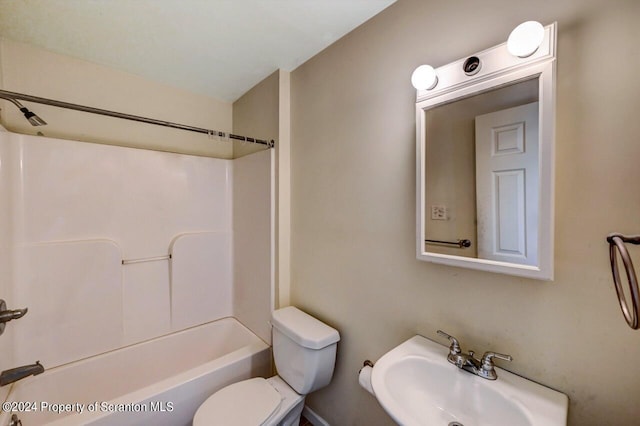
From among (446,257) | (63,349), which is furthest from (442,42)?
(63,349)

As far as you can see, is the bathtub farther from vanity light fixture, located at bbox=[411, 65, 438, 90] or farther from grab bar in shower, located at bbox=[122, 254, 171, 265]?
vanity light fixture, located at bbox=[411, 65, 438, 90]

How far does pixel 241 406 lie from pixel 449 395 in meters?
1.05

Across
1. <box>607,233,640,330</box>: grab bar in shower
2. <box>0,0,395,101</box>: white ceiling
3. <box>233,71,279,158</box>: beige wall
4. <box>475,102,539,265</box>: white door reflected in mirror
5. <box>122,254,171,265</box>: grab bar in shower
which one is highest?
<box>0,0,395,101</box>: white ceiling

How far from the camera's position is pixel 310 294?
1736 mm

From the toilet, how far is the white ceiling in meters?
1.75

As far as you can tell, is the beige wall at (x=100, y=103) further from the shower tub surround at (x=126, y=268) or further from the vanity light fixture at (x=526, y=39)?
the vanity light fixture at (x=526, y=39)

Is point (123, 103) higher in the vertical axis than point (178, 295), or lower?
higher

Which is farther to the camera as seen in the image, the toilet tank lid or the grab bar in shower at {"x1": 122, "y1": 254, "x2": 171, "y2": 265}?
the grab bar in shower at {"x1": 122, "y1": 254, "x2": 171, "y2": 265}

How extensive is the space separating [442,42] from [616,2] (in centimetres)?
50

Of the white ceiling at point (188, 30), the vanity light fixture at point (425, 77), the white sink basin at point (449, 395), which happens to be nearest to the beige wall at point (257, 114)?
the white ceiling at point (188, 30)

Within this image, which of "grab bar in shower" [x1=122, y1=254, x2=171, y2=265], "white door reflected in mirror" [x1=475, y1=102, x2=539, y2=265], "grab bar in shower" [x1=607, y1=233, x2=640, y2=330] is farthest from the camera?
"grab bar in shower" [x1=122, y1=254, x2=171, y2=265]

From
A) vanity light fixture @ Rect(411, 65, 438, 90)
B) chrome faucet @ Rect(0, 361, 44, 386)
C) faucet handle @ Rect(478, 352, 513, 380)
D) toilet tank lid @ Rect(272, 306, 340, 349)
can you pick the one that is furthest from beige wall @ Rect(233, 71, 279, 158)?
chrome faucet @ Rect(0, 361, 44, 386)

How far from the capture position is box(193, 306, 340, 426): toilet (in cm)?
129

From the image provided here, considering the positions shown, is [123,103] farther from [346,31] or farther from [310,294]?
[310,294]
